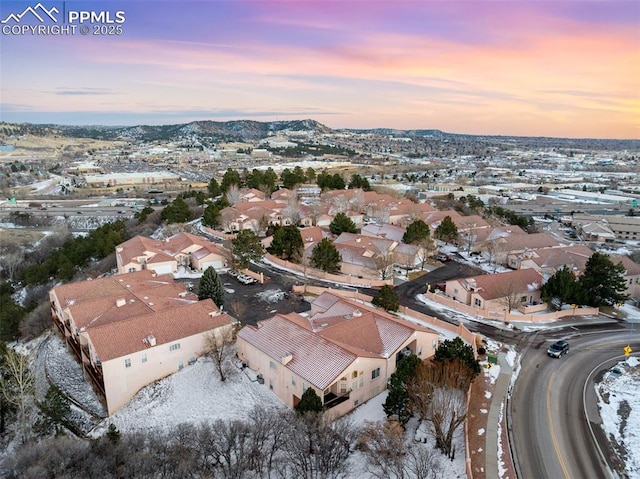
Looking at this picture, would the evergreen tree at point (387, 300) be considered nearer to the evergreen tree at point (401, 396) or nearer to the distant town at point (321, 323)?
the distant town at point (321, 323)

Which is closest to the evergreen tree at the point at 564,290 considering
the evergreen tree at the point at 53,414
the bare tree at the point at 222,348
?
the bare tree at the point at 222,348

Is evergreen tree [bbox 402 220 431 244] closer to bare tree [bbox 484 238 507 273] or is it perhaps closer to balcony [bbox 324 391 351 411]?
bare tree [bbox 484 238 507 273]

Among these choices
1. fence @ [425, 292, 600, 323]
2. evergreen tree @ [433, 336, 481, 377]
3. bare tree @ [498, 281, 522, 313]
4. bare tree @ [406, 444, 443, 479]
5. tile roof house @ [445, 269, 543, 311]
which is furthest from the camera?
tile roof house @ [445, 269, 543, 311]

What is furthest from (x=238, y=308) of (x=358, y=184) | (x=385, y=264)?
(x=358, y=184)

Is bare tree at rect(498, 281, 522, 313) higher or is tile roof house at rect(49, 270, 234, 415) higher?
bare tree at rect(498, 281, 522, 313)

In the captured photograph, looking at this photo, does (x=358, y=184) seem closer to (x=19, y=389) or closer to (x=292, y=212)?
(x=292, y=212)

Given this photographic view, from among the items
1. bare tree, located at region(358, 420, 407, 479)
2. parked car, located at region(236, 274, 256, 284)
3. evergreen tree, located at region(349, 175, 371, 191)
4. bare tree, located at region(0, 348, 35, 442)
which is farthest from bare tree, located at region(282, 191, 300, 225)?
bare tree, located at region(358, 420, 407, 479)

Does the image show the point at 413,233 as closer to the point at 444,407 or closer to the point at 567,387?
the point at 567,387

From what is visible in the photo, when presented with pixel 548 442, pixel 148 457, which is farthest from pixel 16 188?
pixel 548 442
